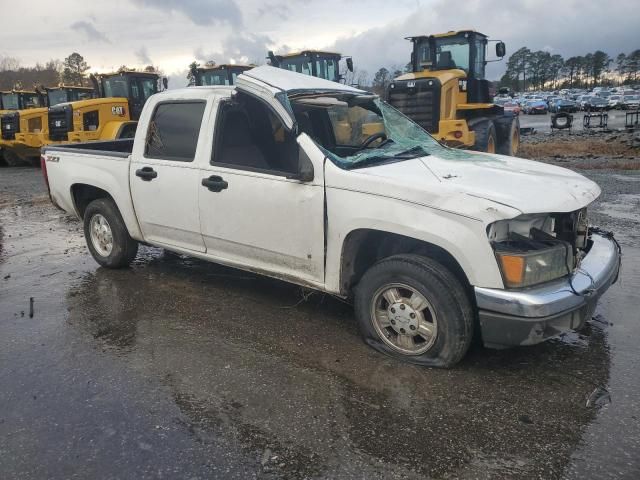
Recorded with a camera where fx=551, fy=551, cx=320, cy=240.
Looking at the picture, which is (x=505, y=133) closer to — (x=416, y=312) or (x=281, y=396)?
(x=416, y=312)

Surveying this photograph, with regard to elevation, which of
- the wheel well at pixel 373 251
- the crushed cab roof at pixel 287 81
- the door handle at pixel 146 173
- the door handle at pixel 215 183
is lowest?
the wheel well at pixel 373 251

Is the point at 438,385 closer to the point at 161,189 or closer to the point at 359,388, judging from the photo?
the point at 359,388

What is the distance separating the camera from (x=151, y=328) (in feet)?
14.7

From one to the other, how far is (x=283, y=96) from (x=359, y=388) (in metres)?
2.20

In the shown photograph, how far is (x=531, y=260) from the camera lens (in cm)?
322

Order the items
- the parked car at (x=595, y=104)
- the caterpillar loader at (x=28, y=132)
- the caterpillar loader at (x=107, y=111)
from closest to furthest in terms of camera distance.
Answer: the caterpillar loader at (x=107, y=111), the caterpillar loader at (x=28, y=132), the parked car at (x=595, y=104)

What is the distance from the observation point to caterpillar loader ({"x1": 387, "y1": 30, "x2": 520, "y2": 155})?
459 inches

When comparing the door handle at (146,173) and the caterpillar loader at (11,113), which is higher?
Result: the caterpillar loader at (11,113)

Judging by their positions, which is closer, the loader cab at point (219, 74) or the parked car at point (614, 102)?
the loader cab at point (219, 74)

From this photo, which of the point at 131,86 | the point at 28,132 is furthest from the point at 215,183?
the point at 28,132

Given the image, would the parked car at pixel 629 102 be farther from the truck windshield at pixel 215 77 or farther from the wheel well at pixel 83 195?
the wheel well at pixel 83 195

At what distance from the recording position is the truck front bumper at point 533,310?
318cm

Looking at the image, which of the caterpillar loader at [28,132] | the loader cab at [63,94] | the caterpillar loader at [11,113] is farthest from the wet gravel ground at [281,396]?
the loader cab at [63,94]

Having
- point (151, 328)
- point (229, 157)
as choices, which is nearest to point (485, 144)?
point (229, 157)
